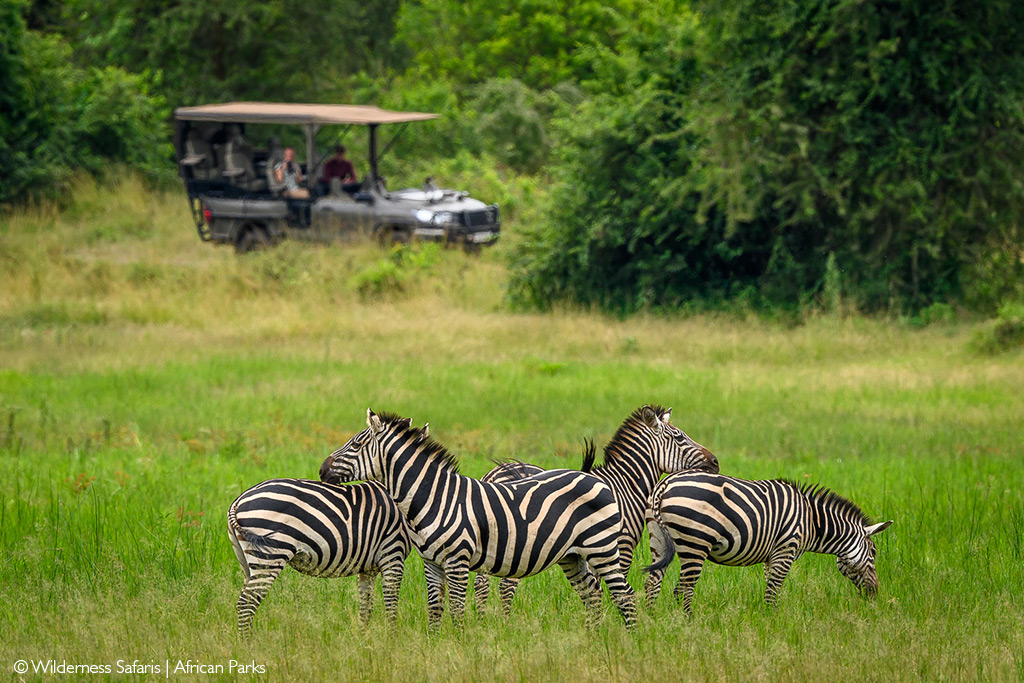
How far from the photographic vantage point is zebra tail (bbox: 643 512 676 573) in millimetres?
5894

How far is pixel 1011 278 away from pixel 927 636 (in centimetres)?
1505

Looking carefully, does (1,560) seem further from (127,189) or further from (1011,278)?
(127,189)

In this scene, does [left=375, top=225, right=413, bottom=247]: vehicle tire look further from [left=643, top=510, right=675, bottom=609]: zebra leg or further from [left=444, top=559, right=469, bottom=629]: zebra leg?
[left=444, top=559, right=469, bottom=629]: zebra leg

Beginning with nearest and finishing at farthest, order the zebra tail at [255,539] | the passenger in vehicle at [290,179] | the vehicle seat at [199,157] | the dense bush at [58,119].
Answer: the zebra tail at [255,539]
the passenger in vehicle at [290,179]
the vehicle seat at [199,157]
the dense bush at [58,119]

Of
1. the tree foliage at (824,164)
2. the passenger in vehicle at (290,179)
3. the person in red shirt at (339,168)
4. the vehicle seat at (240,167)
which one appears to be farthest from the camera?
the person in red shirt at (339,168)

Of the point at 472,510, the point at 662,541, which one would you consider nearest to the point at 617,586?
the point at 662,541

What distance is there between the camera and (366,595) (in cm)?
598

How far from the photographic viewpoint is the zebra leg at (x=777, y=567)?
601cm

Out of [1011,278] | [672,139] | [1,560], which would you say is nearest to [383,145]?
[672,139]

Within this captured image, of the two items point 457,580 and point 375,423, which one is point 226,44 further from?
point 457,580

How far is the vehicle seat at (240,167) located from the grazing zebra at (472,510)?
836 inches

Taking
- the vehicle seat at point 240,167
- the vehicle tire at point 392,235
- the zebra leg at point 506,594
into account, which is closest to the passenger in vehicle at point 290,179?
the vehicle seat at point 240,167

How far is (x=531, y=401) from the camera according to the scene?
13398 mm

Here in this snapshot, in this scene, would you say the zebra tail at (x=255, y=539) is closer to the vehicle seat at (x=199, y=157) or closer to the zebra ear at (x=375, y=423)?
the zebra ear at (x=375, y=423)
